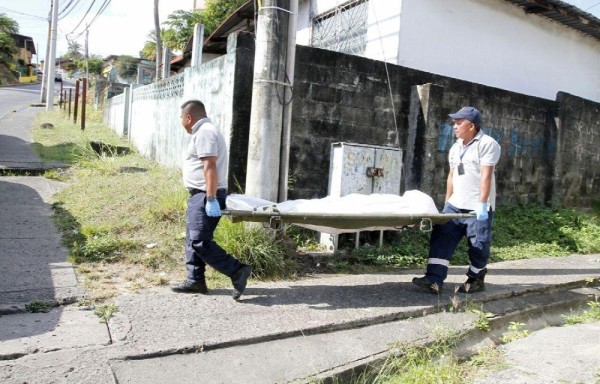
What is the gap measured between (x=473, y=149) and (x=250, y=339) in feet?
8.26

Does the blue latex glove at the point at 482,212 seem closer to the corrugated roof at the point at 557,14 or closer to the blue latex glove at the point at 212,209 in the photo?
the blue latex glove at the point at 212,209

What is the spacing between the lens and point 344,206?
12.9ft

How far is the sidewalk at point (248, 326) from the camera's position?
2771mm

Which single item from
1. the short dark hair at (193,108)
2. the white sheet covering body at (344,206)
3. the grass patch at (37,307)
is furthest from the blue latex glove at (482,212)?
the grass patch at (37,307)

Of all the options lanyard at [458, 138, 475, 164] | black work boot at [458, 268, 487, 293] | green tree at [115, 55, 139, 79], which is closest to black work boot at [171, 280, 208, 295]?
black work boot at [458, 268, 487, 293]

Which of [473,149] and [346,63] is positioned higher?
[346,63]

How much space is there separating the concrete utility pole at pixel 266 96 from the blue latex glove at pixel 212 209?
115 centimetres

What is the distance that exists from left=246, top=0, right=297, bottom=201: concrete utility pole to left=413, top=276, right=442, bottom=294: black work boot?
5.31ft

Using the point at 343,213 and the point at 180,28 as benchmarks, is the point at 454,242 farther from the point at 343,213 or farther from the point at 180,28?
the point at 180,28

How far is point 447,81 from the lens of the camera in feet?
23.1

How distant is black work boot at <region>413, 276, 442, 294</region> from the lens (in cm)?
423

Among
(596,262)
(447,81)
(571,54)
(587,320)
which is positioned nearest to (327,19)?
(447,81)

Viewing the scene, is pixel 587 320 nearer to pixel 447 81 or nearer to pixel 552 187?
pixel 447 81

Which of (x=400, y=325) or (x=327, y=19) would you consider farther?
(x=327, y=19)
